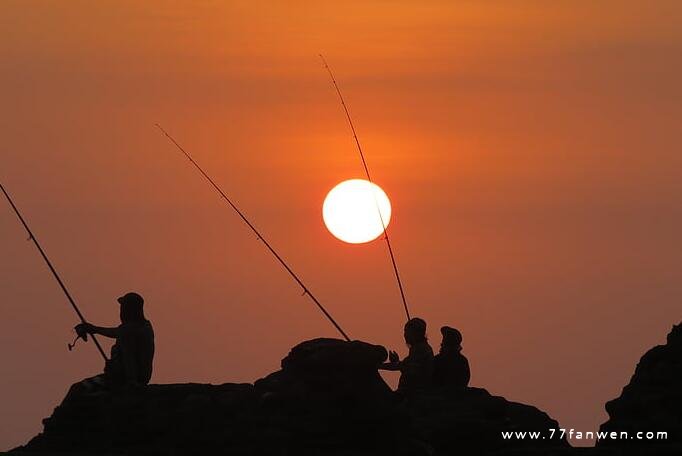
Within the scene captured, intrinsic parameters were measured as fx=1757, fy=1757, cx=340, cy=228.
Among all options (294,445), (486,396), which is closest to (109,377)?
(294,445)

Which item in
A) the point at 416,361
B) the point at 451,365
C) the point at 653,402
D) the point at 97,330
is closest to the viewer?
the point at 653,402

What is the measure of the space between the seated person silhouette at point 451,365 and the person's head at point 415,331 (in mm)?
696

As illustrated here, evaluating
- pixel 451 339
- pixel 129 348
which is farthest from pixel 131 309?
pixel 451 339

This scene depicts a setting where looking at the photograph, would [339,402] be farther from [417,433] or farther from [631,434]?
[631,434]

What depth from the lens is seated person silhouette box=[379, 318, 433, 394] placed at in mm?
28266

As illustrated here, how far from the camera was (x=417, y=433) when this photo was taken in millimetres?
25359

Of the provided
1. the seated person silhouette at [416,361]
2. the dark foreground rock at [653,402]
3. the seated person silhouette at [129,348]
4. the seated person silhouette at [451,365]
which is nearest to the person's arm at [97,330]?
the seated person silhouette at [129,348]

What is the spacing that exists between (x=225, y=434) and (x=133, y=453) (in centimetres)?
133

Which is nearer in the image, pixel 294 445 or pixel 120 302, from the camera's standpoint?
pixel 294 445

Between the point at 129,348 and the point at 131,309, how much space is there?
0.62 metres

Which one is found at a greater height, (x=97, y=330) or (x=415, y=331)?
(x=415, y=331)

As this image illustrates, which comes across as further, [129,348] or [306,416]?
[129,348]

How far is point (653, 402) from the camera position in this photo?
25.0m

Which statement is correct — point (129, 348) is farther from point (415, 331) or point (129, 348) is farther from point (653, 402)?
point (653, 402)
